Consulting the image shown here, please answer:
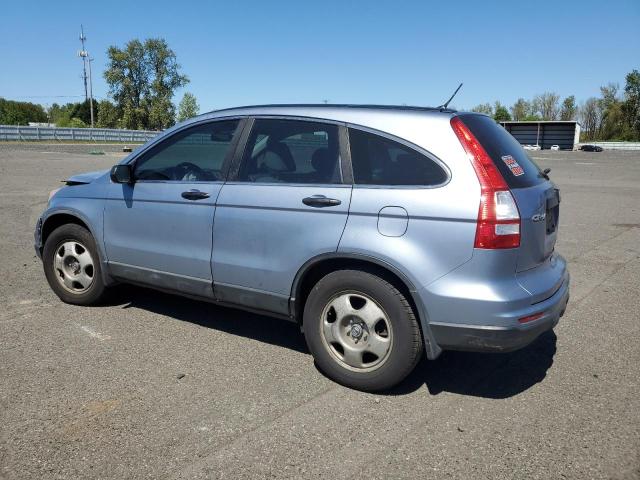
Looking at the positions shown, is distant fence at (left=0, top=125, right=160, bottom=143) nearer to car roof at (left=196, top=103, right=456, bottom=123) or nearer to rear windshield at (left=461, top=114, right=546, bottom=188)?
car roof at (left=196, top=103, right=456, bottom=123)

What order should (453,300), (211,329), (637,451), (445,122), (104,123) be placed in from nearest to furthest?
1. (637,451)
2. (453,300)
3. (445,122)
4. (211,329)
5. (104,123)

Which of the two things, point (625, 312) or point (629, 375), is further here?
point (625, 312)

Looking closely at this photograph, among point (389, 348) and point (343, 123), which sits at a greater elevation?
point (343, 123)

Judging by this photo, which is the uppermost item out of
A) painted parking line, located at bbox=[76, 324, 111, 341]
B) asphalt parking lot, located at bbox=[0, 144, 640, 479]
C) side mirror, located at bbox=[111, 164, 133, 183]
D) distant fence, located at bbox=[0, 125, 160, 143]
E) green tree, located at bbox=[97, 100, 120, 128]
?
green tree, located at bbox=[97, 100, 120, 128]

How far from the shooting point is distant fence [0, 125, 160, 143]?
4319 cm

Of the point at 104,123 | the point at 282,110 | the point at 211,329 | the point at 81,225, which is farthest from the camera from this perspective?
the point at 104,123

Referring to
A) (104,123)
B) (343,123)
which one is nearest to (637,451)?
(343,123)

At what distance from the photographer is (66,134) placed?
48000mm

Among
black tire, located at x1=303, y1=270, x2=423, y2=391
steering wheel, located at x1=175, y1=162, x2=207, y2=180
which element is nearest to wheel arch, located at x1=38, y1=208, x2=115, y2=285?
steering wheel, located at x1=175, y1=162, x2=207, y2=180

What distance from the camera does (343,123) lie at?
369cm

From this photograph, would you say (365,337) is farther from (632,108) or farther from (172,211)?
(632,108)

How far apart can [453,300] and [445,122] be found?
42.1 inches

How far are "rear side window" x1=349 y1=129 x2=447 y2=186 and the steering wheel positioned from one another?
50.1 inches

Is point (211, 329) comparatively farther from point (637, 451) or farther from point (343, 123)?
point (637, 451)
